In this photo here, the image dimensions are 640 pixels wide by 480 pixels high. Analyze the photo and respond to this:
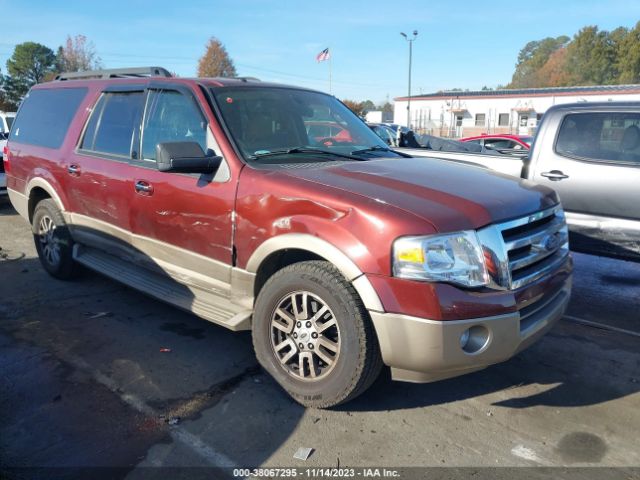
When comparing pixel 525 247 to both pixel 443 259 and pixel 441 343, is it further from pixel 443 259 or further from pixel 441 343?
pixel 441 343

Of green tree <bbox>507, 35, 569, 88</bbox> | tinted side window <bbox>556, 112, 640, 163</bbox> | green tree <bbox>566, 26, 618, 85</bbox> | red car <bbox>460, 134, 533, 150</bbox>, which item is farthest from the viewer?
green tree <bbox>507, 35, 569, 88</bbox>

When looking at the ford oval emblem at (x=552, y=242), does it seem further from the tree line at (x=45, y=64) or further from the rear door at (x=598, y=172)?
the tree line at (x=45, y=64)

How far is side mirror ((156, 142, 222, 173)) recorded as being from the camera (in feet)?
11.8

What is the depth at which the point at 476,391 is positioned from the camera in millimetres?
3672

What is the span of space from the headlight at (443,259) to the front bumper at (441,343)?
218mm

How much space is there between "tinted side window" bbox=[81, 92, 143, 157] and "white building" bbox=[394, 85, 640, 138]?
45.9 m

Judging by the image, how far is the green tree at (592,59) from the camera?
8156 cm

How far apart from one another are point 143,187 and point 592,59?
93432 mm

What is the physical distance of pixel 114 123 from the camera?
4871 mm

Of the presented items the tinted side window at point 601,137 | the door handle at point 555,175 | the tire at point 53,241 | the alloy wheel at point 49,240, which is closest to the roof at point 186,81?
the tire at point 53,241

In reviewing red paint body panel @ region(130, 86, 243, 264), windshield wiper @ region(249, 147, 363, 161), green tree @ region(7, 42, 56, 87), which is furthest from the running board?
green tree @ region(7, 42, 56, 87)

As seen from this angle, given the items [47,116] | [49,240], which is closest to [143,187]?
[49,240]

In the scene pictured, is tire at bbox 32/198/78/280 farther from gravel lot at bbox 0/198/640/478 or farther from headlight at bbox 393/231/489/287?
headlight at bbox 393/231/489/287

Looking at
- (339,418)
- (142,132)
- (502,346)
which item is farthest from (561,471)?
(142,132)
